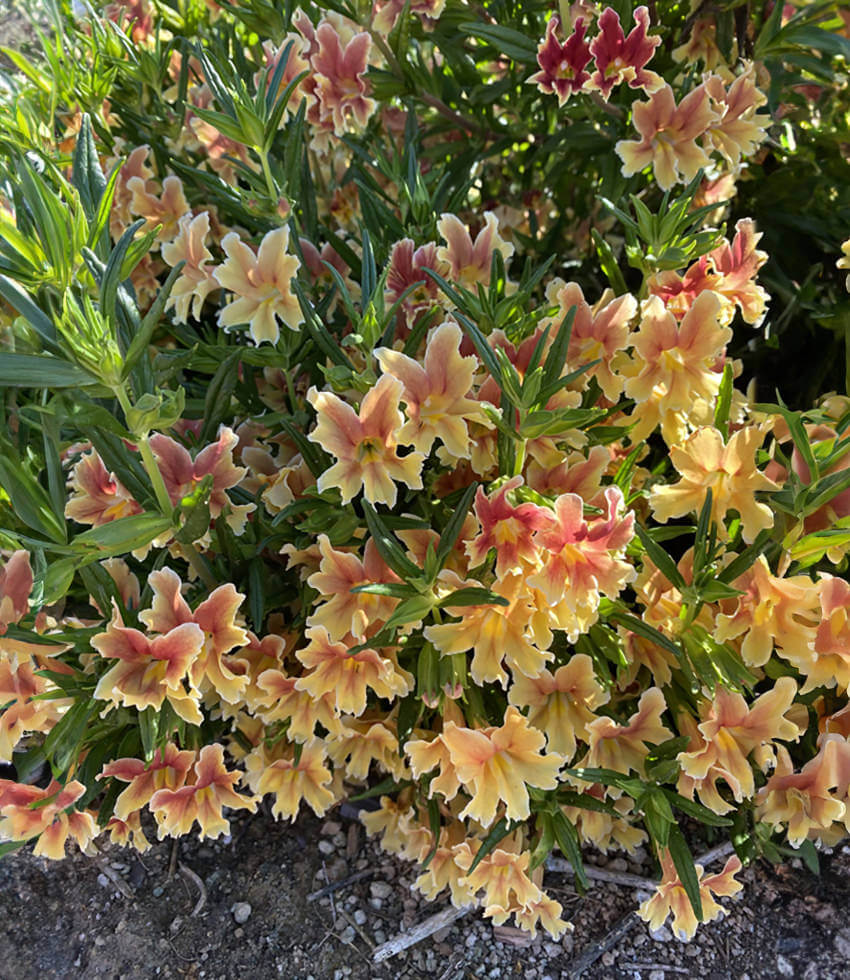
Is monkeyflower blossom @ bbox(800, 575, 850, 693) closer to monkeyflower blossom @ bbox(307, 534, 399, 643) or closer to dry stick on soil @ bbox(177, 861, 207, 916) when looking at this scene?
monkeyflower blossom @ bbox(307, 534, 399, 643)

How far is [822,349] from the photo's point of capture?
6.33 ft

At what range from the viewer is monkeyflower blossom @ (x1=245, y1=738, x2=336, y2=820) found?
1.42 meters

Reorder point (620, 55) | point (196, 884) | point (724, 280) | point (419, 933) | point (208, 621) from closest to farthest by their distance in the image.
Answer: point (208, 621), point (724, 280), point (620, 55), point (419, 933), point (196, 884)

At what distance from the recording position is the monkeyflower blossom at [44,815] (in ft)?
4.05

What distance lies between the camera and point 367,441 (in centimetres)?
108

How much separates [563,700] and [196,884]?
0.85 metres

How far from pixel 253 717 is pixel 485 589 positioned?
24.8 inches

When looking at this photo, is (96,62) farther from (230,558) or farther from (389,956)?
(389,956)

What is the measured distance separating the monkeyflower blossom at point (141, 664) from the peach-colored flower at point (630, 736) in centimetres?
53

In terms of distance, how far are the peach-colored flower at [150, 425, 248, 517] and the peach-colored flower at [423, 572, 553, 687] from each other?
0.32m

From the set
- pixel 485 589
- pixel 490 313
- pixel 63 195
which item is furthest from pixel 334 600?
pixel 63 195

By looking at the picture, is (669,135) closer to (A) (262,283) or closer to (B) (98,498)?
(A) (262,283)

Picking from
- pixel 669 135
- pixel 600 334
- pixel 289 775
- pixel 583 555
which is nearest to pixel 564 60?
pixel 669 135

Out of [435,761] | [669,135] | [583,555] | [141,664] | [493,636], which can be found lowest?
[435,761]
